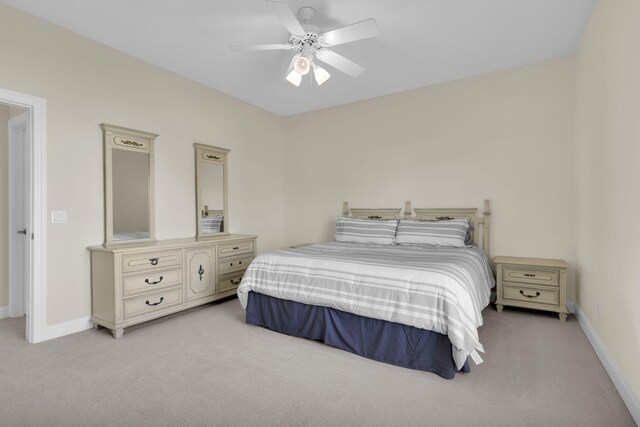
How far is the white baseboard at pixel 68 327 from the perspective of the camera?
9.43 ft

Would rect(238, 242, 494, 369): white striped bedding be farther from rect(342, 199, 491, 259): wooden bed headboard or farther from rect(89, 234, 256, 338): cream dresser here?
rect(89, 234, 256, 338): cream dresser

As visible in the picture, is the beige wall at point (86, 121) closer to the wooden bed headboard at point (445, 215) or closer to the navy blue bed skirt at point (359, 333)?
the navy blue bed skirt at point (359, 333)

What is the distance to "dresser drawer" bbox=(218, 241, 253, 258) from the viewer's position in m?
3.93

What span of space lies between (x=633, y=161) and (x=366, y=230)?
2671mm

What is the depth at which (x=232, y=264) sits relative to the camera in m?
4.07

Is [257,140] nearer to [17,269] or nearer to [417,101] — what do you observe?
[417,101]

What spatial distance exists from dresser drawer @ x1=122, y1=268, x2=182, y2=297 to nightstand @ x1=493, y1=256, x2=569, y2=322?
3378 mm

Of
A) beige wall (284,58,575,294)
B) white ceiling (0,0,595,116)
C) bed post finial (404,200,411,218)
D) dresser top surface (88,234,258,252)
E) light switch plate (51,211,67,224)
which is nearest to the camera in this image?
white ceiling (0,0,595,116)

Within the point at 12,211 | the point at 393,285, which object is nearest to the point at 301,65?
the point at 393,285

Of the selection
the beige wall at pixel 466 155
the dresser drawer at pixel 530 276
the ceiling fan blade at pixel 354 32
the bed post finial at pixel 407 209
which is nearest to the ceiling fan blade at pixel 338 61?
the ceiling fan blade at pixel 354 32

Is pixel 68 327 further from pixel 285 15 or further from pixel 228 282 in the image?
pixel 285 15

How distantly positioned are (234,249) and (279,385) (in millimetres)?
2222

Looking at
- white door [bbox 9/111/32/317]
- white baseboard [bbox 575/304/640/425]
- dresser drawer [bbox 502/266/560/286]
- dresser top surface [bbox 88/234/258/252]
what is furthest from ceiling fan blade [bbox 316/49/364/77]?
white door [bbox 9/111/32/317]

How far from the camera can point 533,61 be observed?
364cm
